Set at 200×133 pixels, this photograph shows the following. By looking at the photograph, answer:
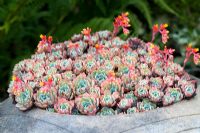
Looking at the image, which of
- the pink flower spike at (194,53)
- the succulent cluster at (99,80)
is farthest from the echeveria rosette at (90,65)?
the pink flower spike at (194,53)

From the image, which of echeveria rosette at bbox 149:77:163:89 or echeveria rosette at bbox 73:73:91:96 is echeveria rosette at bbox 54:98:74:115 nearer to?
echeveria rosette at bbox 73:73:91:96

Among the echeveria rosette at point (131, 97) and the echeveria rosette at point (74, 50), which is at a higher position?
the echeveria rosette at point (74, 50)

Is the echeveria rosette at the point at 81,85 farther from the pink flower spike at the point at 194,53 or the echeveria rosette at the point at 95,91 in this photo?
the pink flower spike at the point at 194,53

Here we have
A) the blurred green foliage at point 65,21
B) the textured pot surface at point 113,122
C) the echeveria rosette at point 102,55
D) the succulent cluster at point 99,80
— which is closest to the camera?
the textured pot surface at point 113,122

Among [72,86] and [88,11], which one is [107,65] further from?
[88,11]

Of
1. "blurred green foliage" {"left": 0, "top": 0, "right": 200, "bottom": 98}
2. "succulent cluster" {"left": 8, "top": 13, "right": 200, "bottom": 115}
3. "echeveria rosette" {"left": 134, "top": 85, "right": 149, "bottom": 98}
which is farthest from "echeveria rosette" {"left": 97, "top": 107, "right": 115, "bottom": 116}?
"blurred green foliage" {"left": 0, "top": 0, "right": 200, "bottom": 98}

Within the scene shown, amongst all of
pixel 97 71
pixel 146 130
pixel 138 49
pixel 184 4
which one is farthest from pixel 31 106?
pixel 184 4

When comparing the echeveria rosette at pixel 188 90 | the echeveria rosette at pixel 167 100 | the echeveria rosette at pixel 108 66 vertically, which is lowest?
the echeveria rosette at pixel 167 100

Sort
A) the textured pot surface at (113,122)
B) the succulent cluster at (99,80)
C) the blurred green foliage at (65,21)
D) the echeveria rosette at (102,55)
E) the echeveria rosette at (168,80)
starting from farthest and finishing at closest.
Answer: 1. the blurred green foliage at (65,21)
2. the echeveria rosette at (102,55)
3. the echeveria rosette at (168,80)
4. the succulent cluster at (99,80)
5. the textured pot surface at (113,122)
